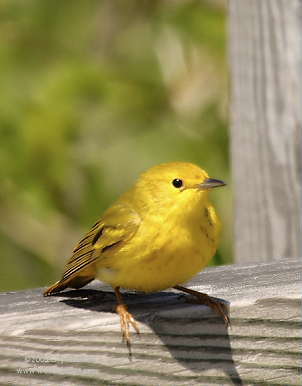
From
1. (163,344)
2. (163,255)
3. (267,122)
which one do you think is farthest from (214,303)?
(267,122)

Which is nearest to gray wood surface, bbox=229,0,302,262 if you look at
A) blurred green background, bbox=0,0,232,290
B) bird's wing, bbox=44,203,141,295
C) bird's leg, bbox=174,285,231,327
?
blurred green background, bbox=0,0,232,290

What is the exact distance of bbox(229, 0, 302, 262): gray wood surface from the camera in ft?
14.8

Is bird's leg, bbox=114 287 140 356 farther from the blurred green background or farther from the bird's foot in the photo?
the blurred green background

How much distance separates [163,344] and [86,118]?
236 centimetres

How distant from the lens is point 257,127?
459 cm

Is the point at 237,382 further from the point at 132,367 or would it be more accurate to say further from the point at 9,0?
the point at 9,0

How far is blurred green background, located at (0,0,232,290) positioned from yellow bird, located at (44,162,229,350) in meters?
1.02

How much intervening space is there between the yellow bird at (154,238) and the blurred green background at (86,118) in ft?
3.35

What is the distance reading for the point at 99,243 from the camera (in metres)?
3.85

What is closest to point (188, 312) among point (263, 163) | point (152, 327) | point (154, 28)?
point (152, 327)

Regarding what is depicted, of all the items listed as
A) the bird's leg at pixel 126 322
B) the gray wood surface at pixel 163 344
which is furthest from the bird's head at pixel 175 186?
the bird's leg at pixel 126 322

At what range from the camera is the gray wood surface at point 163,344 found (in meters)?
3.04

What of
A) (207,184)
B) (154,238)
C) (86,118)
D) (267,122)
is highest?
(86,118)

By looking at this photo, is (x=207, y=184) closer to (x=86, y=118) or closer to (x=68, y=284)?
(x=68, y=284)
